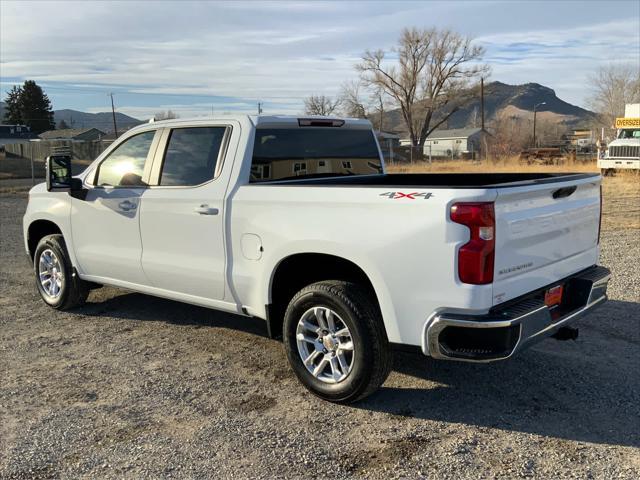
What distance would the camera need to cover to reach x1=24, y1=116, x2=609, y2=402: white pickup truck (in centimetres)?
338

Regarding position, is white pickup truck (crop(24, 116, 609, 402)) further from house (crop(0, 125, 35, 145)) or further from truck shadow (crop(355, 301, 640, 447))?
house (crop(0, 125, 35, 145))

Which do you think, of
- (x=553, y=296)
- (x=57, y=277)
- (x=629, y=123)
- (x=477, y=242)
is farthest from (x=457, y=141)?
(x=477, y=242)

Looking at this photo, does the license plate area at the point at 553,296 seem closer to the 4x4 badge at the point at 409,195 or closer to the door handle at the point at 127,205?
the 4x4 badge at the point at 409,195

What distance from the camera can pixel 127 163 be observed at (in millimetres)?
5449

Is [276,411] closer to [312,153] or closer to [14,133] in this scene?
[312,153]

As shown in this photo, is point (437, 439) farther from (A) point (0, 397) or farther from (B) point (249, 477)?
(A) point (0, 397)

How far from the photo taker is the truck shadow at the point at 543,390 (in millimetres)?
3771

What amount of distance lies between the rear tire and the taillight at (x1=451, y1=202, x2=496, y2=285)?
167 inches

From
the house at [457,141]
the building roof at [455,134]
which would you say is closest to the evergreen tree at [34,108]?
the house at [457,141]

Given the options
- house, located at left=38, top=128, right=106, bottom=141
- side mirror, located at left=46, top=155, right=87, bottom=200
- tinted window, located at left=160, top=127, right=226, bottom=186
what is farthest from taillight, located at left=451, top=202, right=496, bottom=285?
house, located at left=38, top=128, right=106, bottom=141

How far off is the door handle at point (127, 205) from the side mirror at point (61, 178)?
1.88 feet

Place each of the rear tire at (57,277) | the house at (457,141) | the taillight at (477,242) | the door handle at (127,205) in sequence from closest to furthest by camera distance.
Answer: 1. the taillight at (477,242)
2. the door handle at (127,205)
3. the rear tire at (57,277)
4. the house at (457,141)

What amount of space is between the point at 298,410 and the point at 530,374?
180 centimetres

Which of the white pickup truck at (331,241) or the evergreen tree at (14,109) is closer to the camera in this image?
the white pickup truck at (331,241)
